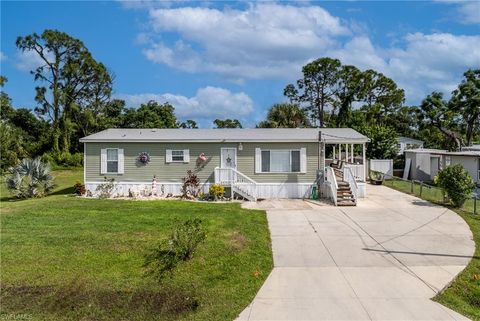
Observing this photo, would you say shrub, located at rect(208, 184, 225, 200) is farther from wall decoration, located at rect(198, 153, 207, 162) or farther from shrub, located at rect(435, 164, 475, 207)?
shrub, located at rect(435, 164, 475, 207)

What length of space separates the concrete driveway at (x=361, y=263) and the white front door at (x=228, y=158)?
14.7 feet

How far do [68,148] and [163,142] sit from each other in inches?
1059

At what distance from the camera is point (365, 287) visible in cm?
764

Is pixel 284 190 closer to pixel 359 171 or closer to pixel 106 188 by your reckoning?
pixel 359 171

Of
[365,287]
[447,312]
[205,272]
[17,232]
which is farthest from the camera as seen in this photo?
[17,232]

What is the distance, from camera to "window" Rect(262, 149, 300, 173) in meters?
18.8

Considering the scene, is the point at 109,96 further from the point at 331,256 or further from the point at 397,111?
the point at 331,256

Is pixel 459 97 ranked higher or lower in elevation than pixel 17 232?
higher

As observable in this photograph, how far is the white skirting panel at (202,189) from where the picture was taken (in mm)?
18672

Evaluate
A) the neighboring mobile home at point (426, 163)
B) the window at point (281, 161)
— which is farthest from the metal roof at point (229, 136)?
the neighboring mobile home at point (426, 163)

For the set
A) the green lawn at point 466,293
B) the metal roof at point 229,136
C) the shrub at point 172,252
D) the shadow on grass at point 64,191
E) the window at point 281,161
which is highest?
the metal roof at point 229,136

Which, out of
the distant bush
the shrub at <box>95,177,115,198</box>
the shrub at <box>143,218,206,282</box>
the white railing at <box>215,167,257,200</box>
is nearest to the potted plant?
the white railing at <box>215,167,257,200</box>

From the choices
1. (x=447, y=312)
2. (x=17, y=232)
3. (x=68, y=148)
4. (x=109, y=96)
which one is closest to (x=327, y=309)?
(x=447, y=312)

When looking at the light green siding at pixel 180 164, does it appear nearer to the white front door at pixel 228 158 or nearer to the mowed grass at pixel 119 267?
the white front door at pixel 228 158
